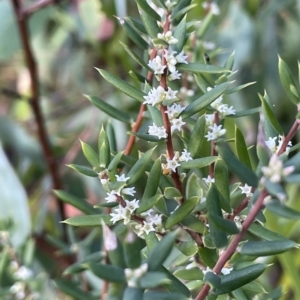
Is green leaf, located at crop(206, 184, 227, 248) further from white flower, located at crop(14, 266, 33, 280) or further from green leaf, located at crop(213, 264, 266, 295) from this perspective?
white flower, located at crop(14, 266, 33, 280)

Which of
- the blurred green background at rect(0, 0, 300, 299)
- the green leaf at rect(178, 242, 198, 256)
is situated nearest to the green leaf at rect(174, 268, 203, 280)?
the green leaf at rect(178, 242, 198, 256)

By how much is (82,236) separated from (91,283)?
0.30m

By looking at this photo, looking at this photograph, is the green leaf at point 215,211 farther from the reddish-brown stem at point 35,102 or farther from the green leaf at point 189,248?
the reddish-brown stem at point 35,102

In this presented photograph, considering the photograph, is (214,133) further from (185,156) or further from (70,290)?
(70,290)

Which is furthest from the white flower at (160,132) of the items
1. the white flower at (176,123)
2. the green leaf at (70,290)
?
the green leaf at (70,290)

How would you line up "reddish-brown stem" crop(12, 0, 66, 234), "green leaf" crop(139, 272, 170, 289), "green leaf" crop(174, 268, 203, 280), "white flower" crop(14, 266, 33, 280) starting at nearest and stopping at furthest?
"green leaf" crop(139, 272, 170, 289), "green leaf" crop(174, 268, 203, 280), "white flower" crop(14, 266, 33, 280), "reddish-brown stem" crop(12, 0, 66, 234)

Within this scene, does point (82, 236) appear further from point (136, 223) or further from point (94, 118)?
point (136, 223)

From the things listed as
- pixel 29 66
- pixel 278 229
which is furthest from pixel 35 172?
pixel 278 229

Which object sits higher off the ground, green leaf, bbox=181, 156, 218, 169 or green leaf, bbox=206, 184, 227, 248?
green leaf, bbox=181, 156, 218, 169

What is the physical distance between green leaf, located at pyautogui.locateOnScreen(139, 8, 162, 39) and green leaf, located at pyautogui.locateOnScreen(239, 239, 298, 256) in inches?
4.6

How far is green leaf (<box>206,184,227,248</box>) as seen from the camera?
201mm

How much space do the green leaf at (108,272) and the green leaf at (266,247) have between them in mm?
67

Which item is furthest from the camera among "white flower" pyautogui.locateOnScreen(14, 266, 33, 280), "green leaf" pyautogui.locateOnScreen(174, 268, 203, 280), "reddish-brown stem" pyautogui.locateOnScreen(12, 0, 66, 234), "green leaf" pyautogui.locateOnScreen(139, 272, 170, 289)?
"reddish-brown stem" pyautogui.locateOnScreen(12, 0, 66, 234)

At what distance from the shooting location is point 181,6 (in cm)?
24
